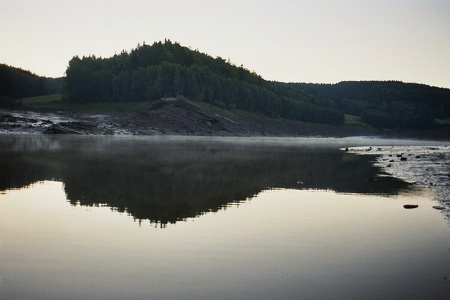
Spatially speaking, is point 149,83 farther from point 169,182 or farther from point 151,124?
point 169,182

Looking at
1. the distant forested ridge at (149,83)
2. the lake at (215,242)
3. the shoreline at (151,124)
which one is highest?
the distant forested ridge at (149,83)

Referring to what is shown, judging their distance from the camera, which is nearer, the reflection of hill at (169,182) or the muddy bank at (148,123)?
the reflection of hill at (169,182)

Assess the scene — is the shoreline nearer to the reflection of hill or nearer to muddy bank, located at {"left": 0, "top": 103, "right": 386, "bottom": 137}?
muddy bank, located at {"left": 0, "top": 103, "right": 386, "bottom": 137}

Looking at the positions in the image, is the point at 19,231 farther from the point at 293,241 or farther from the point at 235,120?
the point at 235,120

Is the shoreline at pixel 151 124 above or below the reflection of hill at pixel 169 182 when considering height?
above

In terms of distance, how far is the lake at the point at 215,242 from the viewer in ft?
24.5

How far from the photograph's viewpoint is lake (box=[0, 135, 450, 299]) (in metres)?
7.48

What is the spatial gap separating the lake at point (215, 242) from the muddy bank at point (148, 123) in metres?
76.6

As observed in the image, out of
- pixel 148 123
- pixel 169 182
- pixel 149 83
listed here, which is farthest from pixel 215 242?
pixel 149 83

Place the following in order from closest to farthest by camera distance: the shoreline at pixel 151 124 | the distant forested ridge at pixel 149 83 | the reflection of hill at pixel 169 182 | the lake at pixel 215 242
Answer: the lake at pixel 215 242 → the reflection of hill at pixel 169 182 → the shoreline at pixel 151 124 → the distant forested ridge at pixel 149 83

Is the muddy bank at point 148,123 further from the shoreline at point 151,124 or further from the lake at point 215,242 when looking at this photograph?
the lake at point 215,242

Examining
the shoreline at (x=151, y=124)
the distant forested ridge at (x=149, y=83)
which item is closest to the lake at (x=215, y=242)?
the shoreline at (x=151, y=124)

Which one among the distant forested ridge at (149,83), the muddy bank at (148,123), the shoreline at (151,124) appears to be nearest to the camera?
the muddy bank at (148,123)

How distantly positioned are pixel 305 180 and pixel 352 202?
272 inches
